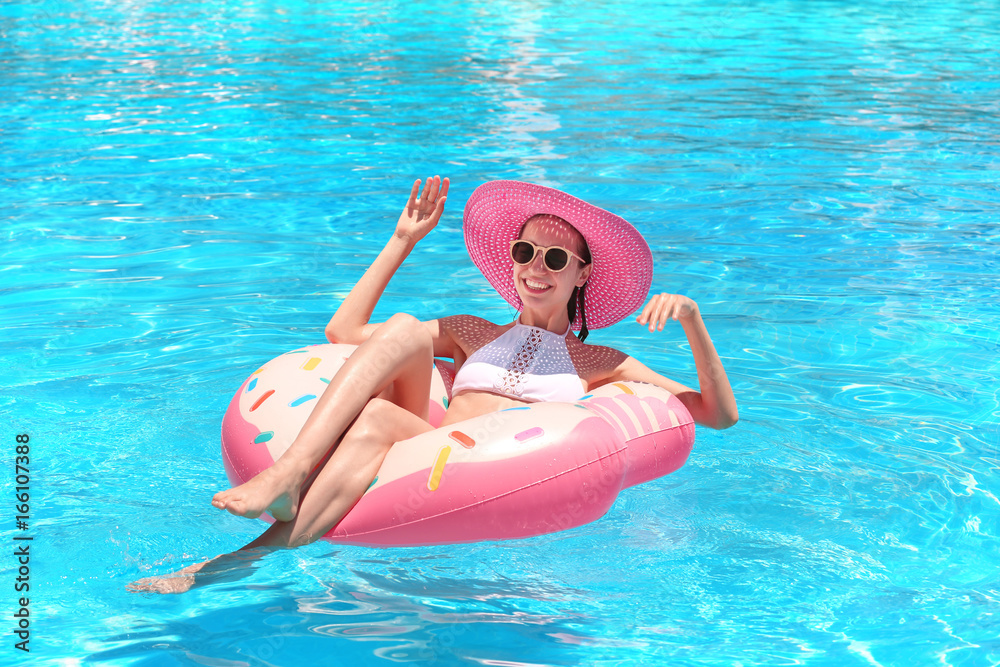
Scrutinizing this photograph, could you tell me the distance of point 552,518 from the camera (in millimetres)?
3051

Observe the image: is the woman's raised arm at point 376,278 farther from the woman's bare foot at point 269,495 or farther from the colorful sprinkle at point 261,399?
the woman's bare foot at point 269,495

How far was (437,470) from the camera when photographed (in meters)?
2.97

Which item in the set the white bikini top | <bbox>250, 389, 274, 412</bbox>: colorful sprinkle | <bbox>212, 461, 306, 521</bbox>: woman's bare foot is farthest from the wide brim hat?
<bbox>212, 461, 306, 521</bbox>: woman's bare foot

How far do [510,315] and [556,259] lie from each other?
2.30 meters

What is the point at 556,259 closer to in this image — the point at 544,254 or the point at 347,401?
the point at 544,254

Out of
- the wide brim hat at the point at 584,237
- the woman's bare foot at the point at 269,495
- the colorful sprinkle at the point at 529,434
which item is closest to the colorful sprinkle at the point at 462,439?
the colorful sprinkle at the point at 529,434

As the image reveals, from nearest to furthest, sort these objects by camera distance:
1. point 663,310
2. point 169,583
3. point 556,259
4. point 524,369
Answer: point 169,583 < point 663,310 < point 556,259 < point 524,369

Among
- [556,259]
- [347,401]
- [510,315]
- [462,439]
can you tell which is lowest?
[510,315]

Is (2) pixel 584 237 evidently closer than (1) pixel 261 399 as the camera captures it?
No

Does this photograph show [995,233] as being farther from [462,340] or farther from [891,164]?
[462,340]

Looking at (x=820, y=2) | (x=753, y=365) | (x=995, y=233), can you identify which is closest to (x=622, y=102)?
(x=995, y=233)

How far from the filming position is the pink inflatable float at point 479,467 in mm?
2969

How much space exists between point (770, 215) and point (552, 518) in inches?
190

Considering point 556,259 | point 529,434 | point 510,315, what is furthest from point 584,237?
point 510,315
